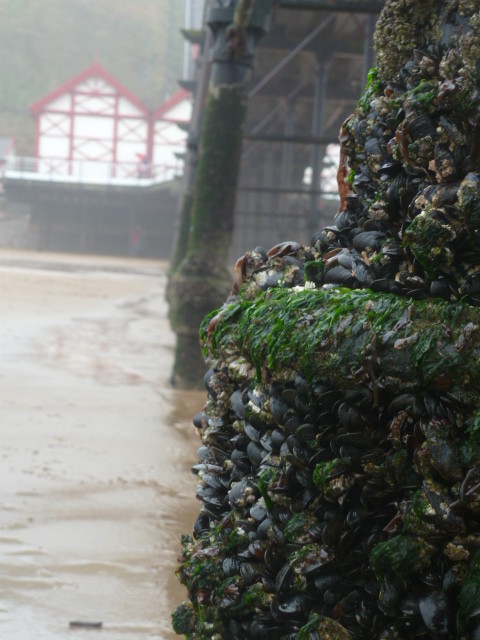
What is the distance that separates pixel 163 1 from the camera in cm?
10731

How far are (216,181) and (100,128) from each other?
132ft

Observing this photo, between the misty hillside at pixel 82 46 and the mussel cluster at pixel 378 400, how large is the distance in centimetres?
7088

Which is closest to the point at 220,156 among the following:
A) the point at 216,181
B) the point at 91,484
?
the point at 216,181

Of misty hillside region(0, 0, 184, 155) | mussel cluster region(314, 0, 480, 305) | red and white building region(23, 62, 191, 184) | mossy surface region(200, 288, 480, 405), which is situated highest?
misty hillside region(0, 0, 184, 155)

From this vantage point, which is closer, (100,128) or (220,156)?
(220,156)

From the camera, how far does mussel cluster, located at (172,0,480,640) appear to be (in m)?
1.63

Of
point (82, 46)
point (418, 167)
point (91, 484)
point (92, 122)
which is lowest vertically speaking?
point (91, 484)

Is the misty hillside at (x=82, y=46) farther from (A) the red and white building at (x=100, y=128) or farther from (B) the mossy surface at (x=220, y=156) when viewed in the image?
(B) the mossy surface at (x=220, y=156)

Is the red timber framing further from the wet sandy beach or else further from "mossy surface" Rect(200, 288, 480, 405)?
"mossy surface" Rect(200, 288, 480, 405)

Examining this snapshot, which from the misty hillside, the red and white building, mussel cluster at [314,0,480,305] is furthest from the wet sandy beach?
the misty hillside

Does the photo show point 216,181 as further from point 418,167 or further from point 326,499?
point 326,499

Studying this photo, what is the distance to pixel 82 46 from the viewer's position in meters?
91.9

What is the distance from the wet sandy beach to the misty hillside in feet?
210

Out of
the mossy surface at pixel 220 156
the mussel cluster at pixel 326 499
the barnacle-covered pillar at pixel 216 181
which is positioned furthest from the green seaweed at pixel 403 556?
the mossy surface at pixel 220 156
